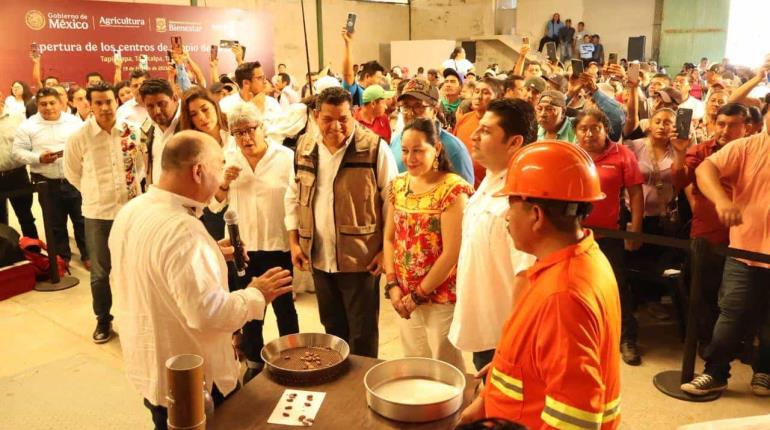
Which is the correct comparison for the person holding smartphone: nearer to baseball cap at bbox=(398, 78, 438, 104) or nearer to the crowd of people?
the crowd of people

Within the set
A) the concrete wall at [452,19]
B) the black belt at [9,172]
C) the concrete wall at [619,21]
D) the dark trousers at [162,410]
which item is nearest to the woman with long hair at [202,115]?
the dark trousers at [162,410]

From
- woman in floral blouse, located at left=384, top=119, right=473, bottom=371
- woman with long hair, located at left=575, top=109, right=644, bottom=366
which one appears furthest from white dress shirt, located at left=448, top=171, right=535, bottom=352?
woman with long hair, located at left=575, top=109, right=644, bottom=366

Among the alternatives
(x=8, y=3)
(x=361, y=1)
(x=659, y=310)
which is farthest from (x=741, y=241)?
(x=361, y=1)

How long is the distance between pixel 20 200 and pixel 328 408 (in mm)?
5654

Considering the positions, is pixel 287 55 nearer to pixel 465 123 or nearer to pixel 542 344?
pixel 465 123

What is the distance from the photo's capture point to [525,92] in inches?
239

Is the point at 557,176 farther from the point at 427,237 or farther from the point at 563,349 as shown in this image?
the point at 427,237

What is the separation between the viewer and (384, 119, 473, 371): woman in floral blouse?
2.94 m

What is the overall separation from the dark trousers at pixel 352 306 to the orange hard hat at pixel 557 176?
197cm

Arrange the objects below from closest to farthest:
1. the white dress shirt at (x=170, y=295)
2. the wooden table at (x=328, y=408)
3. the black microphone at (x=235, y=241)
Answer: the wooden table at (x=328, y=408), the white dress shirt at (x=170, y=295), the black microphone at (x=235, y=241)

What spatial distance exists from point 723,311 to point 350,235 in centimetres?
229

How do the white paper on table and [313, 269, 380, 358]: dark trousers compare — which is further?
[313, 269, 380, 358]: dark trousers

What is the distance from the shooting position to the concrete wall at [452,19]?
858 inches

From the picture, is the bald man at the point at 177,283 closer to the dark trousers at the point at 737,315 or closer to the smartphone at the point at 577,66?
the dark trousers at the point at 737,315
